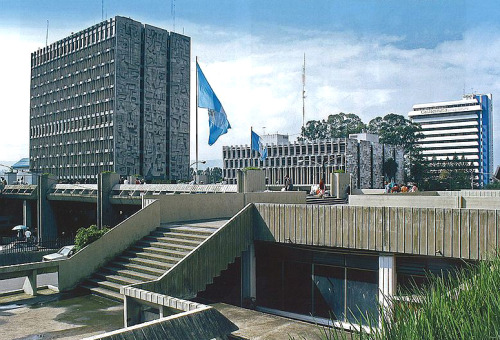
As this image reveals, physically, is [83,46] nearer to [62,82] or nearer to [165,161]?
[62,82]

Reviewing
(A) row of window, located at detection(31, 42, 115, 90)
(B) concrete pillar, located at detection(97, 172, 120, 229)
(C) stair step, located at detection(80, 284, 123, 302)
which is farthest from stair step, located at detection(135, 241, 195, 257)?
(A) row of window, located at detection(31, 42, 115, 90)

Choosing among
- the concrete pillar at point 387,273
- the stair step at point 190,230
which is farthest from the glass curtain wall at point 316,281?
the stair step at point 190,230

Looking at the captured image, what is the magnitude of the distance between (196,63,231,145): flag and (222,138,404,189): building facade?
90.3m

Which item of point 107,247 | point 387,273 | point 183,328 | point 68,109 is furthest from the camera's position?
point 68,109

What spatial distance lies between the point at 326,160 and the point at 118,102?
53326mm

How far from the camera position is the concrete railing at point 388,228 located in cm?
1377

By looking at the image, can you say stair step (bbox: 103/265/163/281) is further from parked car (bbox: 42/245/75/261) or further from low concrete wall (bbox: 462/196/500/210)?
low concrete wall (bbox: 462/196/500/210)

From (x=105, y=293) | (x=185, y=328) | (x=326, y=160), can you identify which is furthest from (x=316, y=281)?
(x=326, y=160)

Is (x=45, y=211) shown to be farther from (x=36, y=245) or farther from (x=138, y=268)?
(x=138, y=268)

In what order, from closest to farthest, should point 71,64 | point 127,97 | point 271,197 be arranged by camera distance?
point 271,197 < point 127,97 < point 71,64

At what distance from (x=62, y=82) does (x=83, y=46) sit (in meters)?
11.8

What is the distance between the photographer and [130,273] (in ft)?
58.3

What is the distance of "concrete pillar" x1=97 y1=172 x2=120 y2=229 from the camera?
4103 centimetres

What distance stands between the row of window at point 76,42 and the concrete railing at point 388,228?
93203mm
